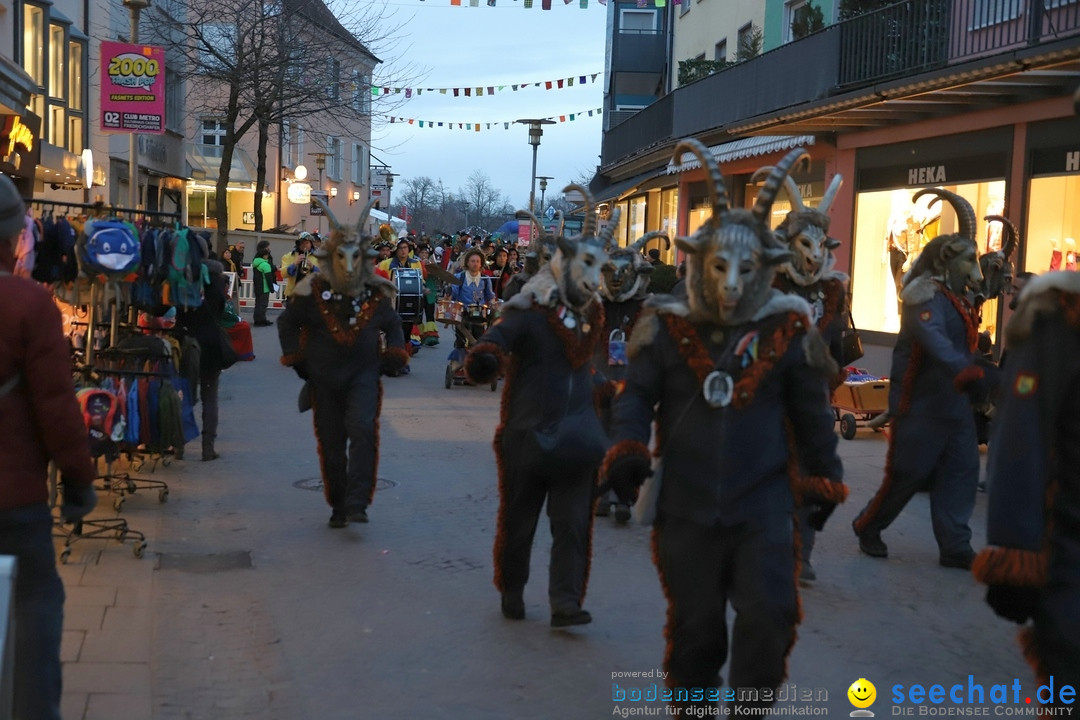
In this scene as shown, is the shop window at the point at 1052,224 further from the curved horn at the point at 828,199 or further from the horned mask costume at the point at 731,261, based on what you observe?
the horned mask costume at the point at 731,261

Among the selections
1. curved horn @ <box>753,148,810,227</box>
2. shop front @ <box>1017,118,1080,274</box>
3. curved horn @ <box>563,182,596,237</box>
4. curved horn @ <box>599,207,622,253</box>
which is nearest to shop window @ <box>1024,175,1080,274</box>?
shop front @ <box>1017,118,1080,274</box>

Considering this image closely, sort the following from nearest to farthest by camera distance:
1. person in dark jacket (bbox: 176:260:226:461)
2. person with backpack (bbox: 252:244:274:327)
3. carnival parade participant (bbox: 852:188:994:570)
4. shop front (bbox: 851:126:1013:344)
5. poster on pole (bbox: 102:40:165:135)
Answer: carnival parade participant (bbox: 852:188:994:570) < person in dark jacket (bbox: 176:260:226:461) < poster on pole (bbox: 102:40:165:135) < shop front (bbox: 851:126:1013:344) < person with backpack (bbox: 252:244:274:327)

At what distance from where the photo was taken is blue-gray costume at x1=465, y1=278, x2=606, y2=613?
20.6ft

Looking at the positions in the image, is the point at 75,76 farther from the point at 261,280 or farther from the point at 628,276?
the point at 628,276

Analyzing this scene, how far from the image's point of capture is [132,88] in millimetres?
14461

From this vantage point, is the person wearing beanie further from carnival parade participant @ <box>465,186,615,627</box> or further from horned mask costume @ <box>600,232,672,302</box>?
horned mask costume @ <box>600,232,672,302</box>

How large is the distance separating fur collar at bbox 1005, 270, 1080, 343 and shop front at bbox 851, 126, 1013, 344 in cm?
1210

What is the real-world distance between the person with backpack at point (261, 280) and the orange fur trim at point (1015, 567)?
2445 cm

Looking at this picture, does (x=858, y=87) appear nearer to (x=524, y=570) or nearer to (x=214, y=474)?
(x=214, y=474)

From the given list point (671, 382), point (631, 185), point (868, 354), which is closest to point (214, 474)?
point (671, 382)

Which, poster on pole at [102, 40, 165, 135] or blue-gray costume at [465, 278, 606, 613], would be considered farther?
poster on pole at [102, 40, 165, 135]

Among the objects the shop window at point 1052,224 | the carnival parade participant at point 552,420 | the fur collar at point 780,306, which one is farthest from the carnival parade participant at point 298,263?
the fur collar at point 780,306

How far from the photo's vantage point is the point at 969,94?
1614 cm

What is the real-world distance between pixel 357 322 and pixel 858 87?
41.3 ft
